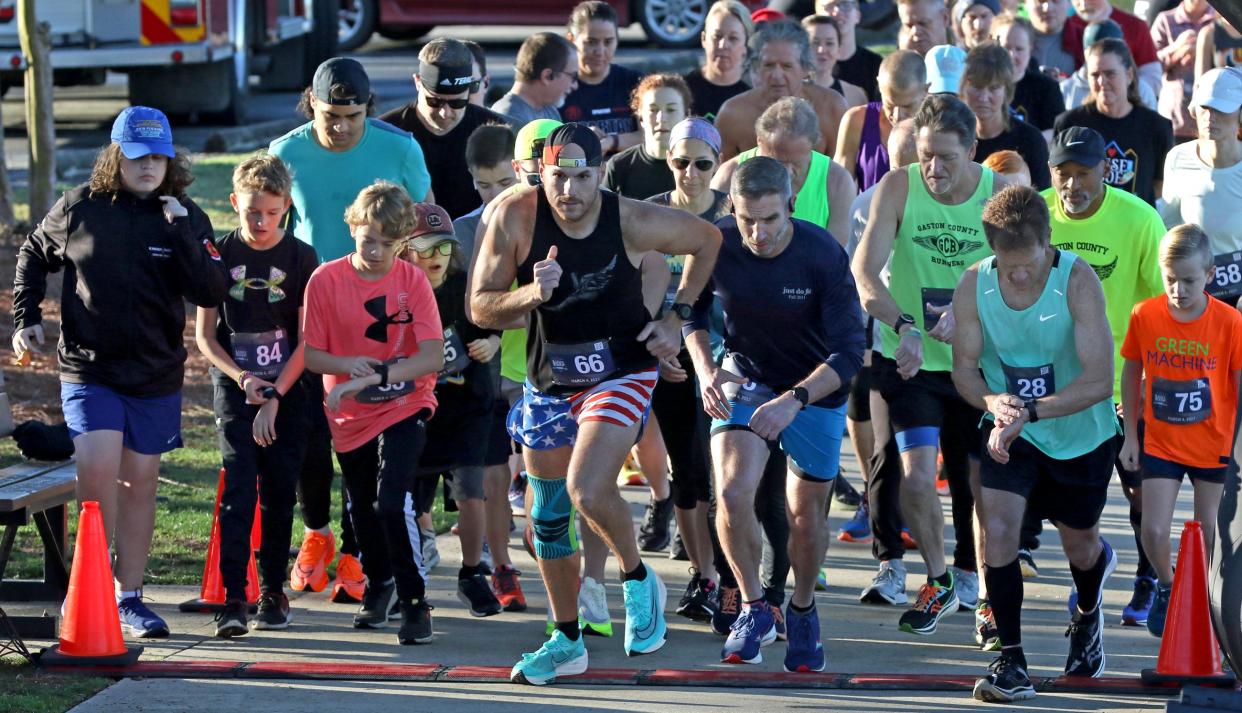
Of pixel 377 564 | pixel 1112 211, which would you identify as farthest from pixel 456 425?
pixel 1112 211

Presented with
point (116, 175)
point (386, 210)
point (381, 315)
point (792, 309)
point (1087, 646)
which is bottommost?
point (1087, 646)

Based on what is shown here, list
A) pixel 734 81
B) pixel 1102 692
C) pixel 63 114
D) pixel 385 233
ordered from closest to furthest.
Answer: pixel 1102 692 → pixel 385 233 → pixel 734 81 → pixel 63 114

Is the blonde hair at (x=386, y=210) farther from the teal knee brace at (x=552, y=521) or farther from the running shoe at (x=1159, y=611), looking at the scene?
the running shoe at (x=1159, y=611)

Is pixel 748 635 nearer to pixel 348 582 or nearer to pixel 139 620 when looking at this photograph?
pixel 348 582

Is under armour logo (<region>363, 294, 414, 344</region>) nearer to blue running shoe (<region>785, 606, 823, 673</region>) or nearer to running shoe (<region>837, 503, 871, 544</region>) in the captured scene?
blue running shoe (<region>785, 606, 823, 673</region>)

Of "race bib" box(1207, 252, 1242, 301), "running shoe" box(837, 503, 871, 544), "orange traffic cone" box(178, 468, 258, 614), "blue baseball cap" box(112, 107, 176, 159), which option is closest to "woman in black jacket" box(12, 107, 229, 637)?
"blue baseball cap" box(112, 107, 176, 159)

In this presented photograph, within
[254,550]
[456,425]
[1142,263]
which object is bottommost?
[254,550]

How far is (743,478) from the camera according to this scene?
7.13 meters

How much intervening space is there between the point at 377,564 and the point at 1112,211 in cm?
324

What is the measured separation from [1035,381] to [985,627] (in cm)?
118

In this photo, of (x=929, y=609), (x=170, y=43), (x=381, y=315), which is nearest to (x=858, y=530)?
(x=929, y=609)

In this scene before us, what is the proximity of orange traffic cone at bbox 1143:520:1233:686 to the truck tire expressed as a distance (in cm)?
1838

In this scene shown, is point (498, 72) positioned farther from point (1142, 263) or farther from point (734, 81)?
point (1142, 263)

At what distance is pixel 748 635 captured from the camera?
721 cm
